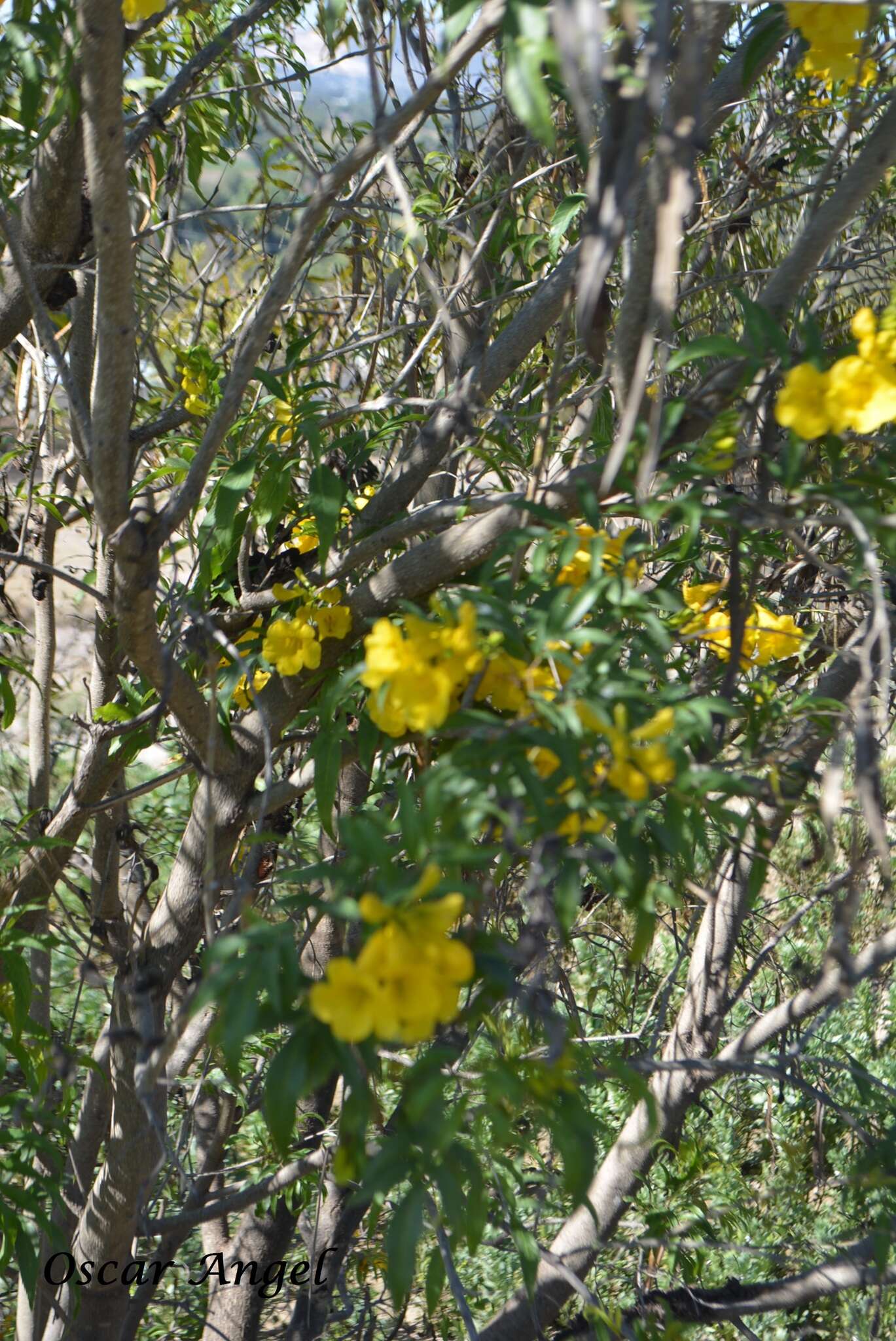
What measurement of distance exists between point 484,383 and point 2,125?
1.01 metres

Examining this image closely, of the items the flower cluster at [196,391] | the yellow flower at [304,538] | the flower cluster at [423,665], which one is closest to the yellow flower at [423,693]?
the flower cluster at [423,665]

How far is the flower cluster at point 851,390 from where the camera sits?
2.86 ft

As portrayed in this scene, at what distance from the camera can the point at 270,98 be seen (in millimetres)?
2416

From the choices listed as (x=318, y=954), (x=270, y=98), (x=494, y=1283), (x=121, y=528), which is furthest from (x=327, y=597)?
(x=494, y=1283)

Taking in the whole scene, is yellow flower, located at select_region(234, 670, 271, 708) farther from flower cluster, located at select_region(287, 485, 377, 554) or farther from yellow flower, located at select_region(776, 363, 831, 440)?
yellow flower, located at select_region(776, 363, 831, 440)

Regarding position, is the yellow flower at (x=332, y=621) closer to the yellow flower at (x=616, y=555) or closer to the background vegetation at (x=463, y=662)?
the background vegetation at (x=463, y=662)

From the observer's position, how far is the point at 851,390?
876 millimetres

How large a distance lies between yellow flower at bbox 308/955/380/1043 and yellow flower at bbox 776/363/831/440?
0.61 metres

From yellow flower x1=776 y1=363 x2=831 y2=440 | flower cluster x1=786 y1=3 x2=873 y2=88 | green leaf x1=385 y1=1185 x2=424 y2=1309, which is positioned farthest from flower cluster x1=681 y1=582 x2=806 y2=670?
green leaf x1=385 y1=1185 x2=424 y2=1309

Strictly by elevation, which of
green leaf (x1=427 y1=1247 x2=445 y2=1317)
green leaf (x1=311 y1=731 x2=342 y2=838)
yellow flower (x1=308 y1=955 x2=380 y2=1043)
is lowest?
green leaf (x1=427 y1=1247 x2=445 y2=1317)

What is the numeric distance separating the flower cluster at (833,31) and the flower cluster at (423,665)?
710 mm

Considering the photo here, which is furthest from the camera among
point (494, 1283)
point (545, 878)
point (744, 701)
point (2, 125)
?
point (494, 1283)

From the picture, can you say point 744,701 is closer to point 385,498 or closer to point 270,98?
point 385,498

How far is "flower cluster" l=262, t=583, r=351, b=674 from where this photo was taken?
4.28 feet
